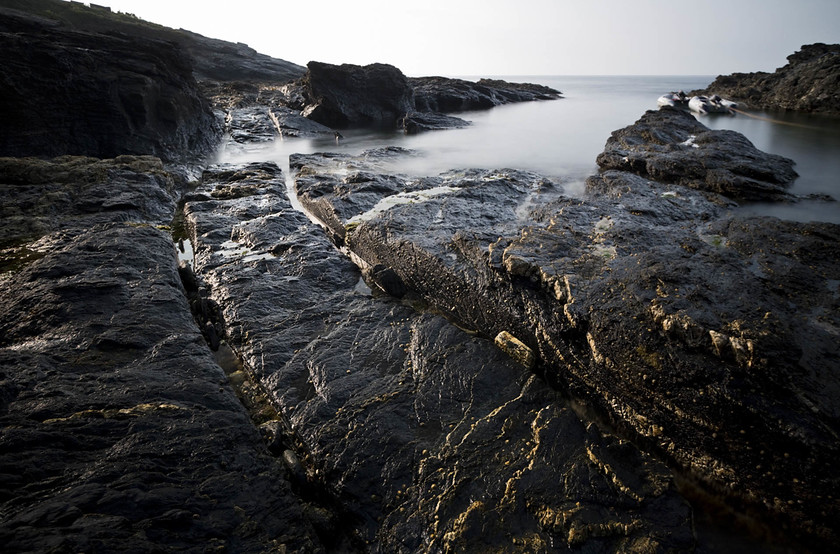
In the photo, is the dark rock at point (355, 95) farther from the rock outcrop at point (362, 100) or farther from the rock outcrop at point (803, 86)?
the rock outcrop at point (803, 86)

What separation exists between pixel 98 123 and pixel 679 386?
12.2 metres

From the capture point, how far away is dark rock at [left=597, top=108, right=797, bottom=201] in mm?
6609

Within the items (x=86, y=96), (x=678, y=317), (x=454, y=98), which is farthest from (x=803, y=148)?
(x=454, y=98)

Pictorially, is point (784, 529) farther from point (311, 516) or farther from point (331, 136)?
point (331, 136)

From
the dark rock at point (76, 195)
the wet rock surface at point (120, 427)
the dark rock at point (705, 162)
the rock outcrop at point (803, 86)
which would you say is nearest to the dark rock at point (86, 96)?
the dark rock at point (76, 195)

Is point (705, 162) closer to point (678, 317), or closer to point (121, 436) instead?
point (678, 317)

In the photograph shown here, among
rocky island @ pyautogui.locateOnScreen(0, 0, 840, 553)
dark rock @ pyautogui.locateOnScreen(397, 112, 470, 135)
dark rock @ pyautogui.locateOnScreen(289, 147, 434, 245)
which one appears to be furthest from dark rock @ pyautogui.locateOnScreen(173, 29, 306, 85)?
rocky island @ pyautogui.locateOnScreen(0, 0, 840, 553)

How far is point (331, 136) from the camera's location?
53.8 feet

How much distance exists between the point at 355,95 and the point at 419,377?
19773 mm

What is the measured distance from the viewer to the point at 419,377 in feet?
10.7

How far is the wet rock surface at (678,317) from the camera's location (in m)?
2.45

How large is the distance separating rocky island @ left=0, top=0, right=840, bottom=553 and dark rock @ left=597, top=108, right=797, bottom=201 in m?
1.03

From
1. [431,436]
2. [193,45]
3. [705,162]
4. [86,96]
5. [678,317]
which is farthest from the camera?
[193,45]

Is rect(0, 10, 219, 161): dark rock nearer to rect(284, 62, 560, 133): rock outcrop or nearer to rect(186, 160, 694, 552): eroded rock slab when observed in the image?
rect(186, 160, 694, 552): eroded rock slab
